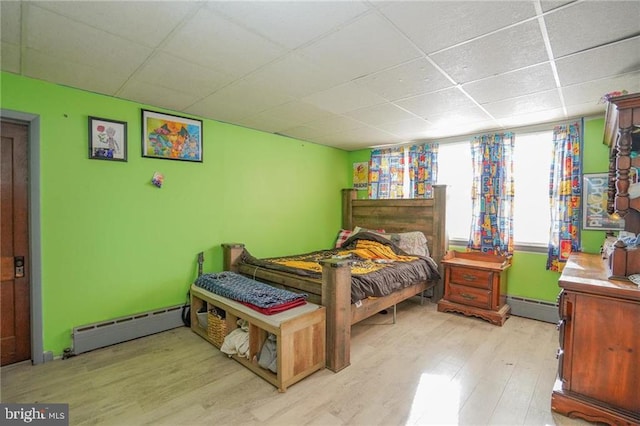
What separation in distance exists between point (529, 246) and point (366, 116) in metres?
2.59

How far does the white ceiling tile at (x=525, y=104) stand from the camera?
2689mm

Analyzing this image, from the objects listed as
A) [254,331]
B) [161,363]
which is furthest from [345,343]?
[161,363]

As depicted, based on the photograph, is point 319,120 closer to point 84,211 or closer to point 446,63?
point 446,63

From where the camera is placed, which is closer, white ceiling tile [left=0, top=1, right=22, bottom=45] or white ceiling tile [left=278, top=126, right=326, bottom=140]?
white ceiling tile [left=0, top=1, right=22, bottom=45]

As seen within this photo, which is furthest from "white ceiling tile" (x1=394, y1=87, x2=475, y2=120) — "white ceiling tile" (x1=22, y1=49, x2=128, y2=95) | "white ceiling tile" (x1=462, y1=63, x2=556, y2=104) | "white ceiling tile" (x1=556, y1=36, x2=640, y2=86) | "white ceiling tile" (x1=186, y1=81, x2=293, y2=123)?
"white ceiling tile" (x1=22, y1=49, x2=128, y2=95)

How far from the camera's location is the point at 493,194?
3.84m

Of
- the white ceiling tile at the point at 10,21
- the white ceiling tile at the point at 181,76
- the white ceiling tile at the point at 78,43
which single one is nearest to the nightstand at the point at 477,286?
the white ceiling tile at the point at 181,76

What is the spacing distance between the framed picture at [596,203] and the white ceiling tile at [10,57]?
515 centimetres

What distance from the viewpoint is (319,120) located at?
354 centimetres

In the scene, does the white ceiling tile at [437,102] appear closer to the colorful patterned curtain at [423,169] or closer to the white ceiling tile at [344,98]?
the white ceiling tile at [344,98]

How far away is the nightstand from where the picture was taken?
3477 mm

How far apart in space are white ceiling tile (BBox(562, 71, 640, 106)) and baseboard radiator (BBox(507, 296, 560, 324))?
2273mm

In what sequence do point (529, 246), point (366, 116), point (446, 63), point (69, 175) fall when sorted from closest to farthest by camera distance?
point (446, 63) → point (69, 175) → point (366, 116) → point (529, 246)

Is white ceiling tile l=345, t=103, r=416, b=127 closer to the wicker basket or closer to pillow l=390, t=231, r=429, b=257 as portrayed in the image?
pillow l=390, t=231, r=429, b=257
